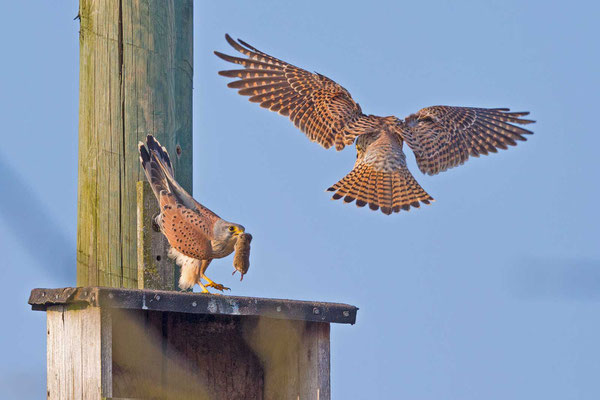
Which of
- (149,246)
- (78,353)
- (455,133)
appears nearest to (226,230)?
(149,246)

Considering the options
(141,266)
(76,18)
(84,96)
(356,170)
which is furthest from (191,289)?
(356,170)

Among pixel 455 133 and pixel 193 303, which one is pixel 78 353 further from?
pixel 455 133

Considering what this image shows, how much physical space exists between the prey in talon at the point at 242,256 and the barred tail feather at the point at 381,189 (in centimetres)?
277

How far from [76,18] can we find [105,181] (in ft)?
2.54

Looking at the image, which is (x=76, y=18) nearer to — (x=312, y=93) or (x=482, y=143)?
(x=312, y=93)

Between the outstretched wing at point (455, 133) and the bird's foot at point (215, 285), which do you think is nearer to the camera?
the bird's foot at point (215, 285)

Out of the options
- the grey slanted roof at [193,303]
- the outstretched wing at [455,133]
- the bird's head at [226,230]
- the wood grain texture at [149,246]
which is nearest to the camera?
the grey slanted roof at [193,303]

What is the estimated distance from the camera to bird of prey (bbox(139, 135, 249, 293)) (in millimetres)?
4523

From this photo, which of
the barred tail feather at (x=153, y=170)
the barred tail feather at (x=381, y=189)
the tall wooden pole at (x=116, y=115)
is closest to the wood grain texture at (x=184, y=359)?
the tall wooden pole at (x=116, y=115)

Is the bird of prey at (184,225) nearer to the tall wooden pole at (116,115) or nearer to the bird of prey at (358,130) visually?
the tall wooden pole at (116,115)

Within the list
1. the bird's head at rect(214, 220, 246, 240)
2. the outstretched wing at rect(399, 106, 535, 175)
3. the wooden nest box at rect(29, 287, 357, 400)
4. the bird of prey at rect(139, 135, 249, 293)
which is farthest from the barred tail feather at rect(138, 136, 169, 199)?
the outstretched wing at rect(399, 106, 535, 175)

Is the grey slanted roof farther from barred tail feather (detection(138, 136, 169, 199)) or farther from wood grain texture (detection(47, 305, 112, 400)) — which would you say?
barred tail feather (detection(138, 136, 169, 199))

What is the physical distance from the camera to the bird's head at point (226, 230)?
471 centimetres

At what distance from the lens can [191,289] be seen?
4805 millimetres
